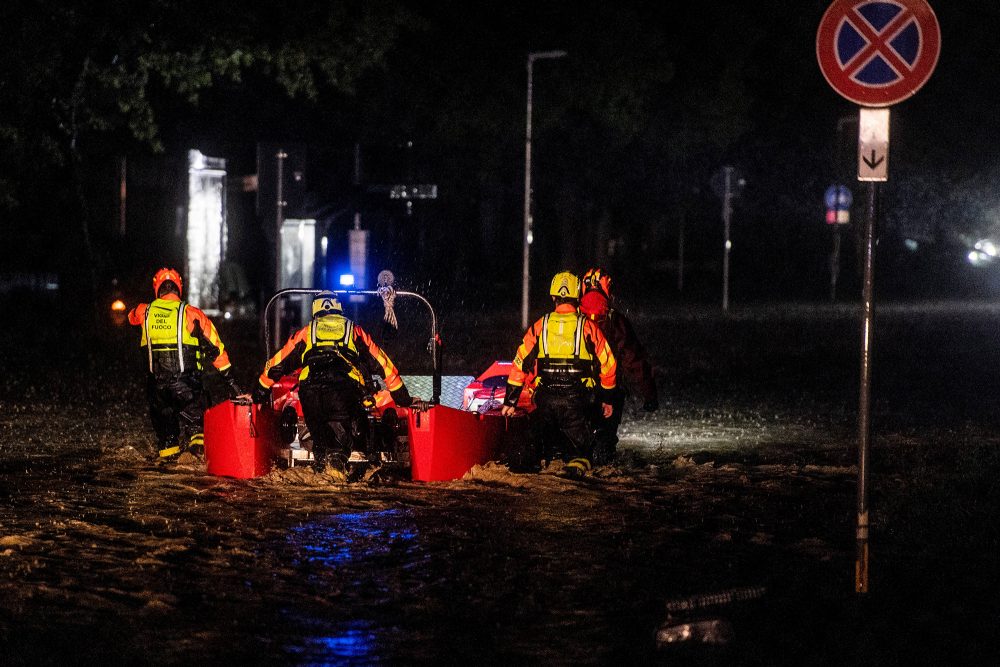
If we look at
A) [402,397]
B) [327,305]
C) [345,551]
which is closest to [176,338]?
[327,305]

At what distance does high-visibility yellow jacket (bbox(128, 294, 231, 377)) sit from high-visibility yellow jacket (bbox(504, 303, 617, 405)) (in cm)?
251

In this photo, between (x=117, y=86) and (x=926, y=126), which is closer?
(x=117, y=86)

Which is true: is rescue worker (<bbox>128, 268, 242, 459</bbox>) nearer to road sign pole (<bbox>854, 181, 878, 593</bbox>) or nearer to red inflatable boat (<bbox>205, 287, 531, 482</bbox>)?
red inflatable boat (<bbox>205, 287, 531, 482</bbox>)

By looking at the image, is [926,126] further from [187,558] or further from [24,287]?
[187,558]

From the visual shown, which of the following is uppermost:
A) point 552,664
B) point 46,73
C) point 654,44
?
point 654,44

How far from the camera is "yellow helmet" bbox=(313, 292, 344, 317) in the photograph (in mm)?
Answer: 11711

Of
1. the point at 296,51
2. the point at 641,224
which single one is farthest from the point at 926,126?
the point at 296,51

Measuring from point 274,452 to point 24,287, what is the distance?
22.7 meters

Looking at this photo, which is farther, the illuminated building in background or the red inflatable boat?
the illuminated building in background

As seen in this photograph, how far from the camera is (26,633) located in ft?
22.9

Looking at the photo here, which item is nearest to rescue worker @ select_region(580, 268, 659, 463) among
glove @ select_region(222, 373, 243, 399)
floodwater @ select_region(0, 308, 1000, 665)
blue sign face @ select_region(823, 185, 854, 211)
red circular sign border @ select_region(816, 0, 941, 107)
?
floodwater @ select_region(0, 308, 1000, 665)

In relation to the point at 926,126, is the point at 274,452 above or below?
below

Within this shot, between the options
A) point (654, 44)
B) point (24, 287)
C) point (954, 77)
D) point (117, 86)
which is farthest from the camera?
point (954, 77)

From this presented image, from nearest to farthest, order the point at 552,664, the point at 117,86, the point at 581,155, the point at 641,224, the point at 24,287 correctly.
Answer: the point at 552,664 < the point at 117,86 < the point at 24,287 < the point at 581,155 < the point at 641,224
